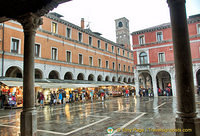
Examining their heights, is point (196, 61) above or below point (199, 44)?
below

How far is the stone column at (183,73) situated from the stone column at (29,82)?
428 centimetres

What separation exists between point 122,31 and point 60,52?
136 ft

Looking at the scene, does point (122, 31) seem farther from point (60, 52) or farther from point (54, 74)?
point (54, 74)

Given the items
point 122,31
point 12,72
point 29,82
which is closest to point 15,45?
point 12,72

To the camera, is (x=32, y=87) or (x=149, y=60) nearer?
(x=32, y=87)

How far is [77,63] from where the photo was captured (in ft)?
79.8

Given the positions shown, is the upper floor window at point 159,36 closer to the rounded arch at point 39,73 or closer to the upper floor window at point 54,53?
the upper floor window at point 54,53

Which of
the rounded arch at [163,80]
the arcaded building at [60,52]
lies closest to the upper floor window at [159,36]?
the rounded arch at [163,80]

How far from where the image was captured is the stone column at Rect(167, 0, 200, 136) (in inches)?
139

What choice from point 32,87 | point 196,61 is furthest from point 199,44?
point 32,87

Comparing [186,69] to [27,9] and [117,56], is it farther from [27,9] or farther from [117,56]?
[117,56]

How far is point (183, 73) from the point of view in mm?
3703

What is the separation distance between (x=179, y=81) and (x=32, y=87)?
4532 millimetres

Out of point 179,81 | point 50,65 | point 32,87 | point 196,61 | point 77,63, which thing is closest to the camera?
point 179,81
